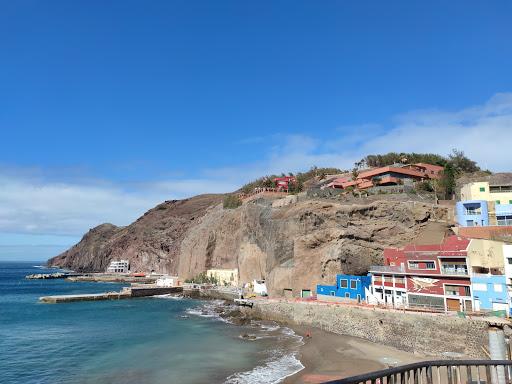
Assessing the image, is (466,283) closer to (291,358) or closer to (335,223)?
(291,358)

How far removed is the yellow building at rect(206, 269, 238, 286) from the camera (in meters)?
74.4

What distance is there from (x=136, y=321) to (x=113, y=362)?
19275 mm

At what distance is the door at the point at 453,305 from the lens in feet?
106

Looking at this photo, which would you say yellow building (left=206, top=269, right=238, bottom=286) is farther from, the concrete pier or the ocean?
the ocean

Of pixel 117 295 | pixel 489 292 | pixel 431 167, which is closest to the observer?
pixel 489 292

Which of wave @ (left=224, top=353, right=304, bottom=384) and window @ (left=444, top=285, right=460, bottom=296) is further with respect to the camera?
window @ (left=444, top=285, right=460, bottom=296)

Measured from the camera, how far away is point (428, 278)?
115 ft

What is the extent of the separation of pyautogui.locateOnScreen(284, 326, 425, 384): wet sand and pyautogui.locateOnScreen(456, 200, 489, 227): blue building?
1983 cm

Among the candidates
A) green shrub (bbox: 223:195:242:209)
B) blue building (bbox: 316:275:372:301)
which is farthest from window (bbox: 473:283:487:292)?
green shrub (bbox: 223:195:242:209)

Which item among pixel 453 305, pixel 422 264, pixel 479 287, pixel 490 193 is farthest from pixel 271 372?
pixel 490 193

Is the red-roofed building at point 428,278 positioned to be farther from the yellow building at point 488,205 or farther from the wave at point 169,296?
the wave at point 169,296

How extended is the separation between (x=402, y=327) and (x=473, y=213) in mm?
19625

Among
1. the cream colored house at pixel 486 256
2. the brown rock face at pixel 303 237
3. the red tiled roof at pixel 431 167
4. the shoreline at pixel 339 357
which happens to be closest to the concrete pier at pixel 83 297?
the brown rock face at pixel 303 237

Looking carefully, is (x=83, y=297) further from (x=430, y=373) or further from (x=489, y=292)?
(x=430, y=373)
